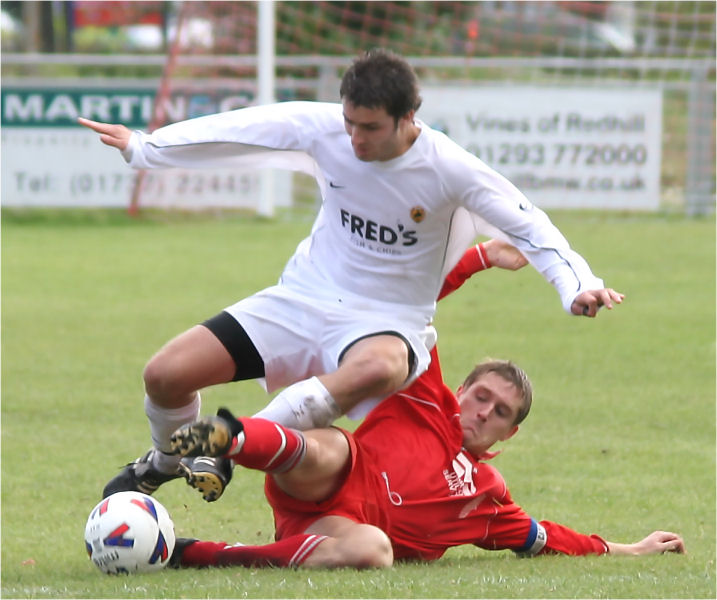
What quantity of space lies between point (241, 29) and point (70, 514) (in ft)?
58.1

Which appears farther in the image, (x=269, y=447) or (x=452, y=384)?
(x=452, y=384)

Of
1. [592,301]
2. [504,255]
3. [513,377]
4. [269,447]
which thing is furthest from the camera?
[504,255]

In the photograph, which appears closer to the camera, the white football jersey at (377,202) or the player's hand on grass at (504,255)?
the white football jersey at (377,202)

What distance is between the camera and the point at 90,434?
7.79 m

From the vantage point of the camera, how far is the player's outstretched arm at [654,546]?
17.8 feet

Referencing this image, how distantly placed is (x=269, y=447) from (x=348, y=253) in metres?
1.13

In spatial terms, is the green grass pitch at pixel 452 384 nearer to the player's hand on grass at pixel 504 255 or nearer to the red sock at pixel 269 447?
the red sock at pixel 269 447

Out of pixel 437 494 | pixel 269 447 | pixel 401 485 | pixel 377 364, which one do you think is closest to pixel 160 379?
pixel 269 447

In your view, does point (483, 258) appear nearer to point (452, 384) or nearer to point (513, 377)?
point (513, 377)

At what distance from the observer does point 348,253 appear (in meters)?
5.56

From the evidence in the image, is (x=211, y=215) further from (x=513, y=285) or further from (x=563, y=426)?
(x=563, y=426)

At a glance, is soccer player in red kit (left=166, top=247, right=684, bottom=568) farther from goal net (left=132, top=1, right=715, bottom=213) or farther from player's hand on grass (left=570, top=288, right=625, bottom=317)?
goal net (left=132, top=1, right=715, bottom=213)

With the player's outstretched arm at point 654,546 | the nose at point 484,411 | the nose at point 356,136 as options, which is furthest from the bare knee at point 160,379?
the player's outstretched arm at point 654,546

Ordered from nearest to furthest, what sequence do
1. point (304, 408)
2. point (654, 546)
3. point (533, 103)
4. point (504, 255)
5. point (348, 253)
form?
point (304, 408)
point (654, 546)
point (348, 253)
point (504, 255)
point (533, 103)
